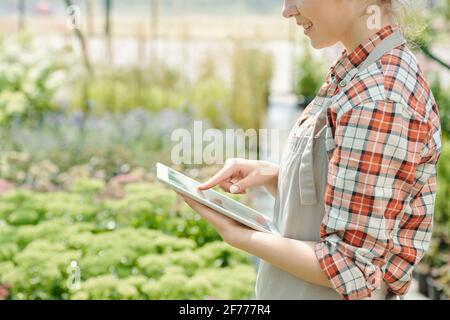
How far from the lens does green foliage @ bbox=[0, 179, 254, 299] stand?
3.01m

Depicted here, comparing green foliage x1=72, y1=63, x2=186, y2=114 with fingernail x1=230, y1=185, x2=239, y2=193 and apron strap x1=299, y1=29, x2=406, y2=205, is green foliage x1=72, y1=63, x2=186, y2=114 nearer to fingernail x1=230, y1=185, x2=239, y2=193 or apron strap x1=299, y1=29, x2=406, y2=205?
fingernail x1=230, y1=185, x2=239, y2=193

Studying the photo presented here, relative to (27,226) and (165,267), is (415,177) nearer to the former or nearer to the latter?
(165,267)

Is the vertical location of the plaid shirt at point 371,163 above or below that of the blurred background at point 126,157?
above

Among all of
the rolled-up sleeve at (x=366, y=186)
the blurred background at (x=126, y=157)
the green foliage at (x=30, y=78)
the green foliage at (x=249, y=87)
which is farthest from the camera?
the green foliage at (x=249, y=87)

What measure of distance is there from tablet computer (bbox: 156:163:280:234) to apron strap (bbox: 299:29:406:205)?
101mm

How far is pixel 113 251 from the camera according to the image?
3.26 m

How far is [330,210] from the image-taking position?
138 cm

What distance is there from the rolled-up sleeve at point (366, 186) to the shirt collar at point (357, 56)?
154 mm

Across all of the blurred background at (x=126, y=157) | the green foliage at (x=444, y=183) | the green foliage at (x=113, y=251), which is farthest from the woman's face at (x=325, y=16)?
the green foliage at (x=444, y=183)

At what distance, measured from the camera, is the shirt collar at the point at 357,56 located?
4.78 ft

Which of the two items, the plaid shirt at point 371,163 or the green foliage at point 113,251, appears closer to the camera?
the plaid shirt at point 371,163

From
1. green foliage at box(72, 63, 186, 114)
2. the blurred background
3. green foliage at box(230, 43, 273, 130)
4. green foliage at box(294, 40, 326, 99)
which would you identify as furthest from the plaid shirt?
green foliage at box(294, 40, 326, 99)

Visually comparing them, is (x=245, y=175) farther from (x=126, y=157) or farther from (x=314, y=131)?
(x=126, y=157)

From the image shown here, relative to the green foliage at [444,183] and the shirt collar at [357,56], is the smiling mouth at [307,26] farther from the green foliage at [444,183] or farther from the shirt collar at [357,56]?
the green foliage at [444,183]
